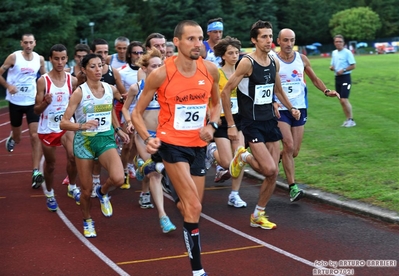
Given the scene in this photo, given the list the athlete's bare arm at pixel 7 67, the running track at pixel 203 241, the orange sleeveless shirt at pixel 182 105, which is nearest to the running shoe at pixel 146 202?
the running track at pixel 203 241

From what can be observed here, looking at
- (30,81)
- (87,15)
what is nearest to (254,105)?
(30,81)

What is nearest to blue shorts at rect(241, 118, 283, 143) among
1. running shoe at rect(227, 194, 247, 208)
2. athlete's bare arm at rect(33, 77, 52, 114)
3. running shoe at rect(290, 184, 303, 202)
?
running shoe at rect(290, 184, 303, 202)

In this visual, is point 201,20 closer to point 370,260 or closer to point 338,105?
point 338,105

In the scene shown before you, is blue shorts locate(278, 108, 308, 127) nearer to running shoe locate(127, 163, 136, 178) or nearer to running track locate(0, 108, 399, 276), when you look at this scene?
running track locate(0, 108, 399, 276)

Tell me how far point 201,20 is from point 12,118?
7078 cm

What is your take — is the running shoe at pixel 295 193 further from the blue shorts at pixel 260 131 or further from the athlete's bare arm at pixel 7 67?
the athlete's bare arm at pixel 7 67

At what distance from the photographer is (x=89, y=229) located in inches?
300

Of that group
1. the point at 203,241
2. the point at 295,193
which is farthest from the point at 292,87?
the point at 203,241

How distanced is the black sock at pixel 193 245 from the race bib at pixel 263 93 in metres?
2.35

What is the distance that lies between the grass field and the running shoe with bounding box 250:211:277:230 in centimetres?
137

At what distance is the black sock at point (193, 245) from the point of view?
18.6 feet

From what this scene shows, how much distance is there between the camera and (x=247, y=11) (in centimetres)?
8856

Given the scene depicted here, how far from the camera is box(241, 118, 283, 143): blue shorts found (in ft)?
24.9

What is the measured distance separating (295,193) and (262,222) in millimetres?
1283
